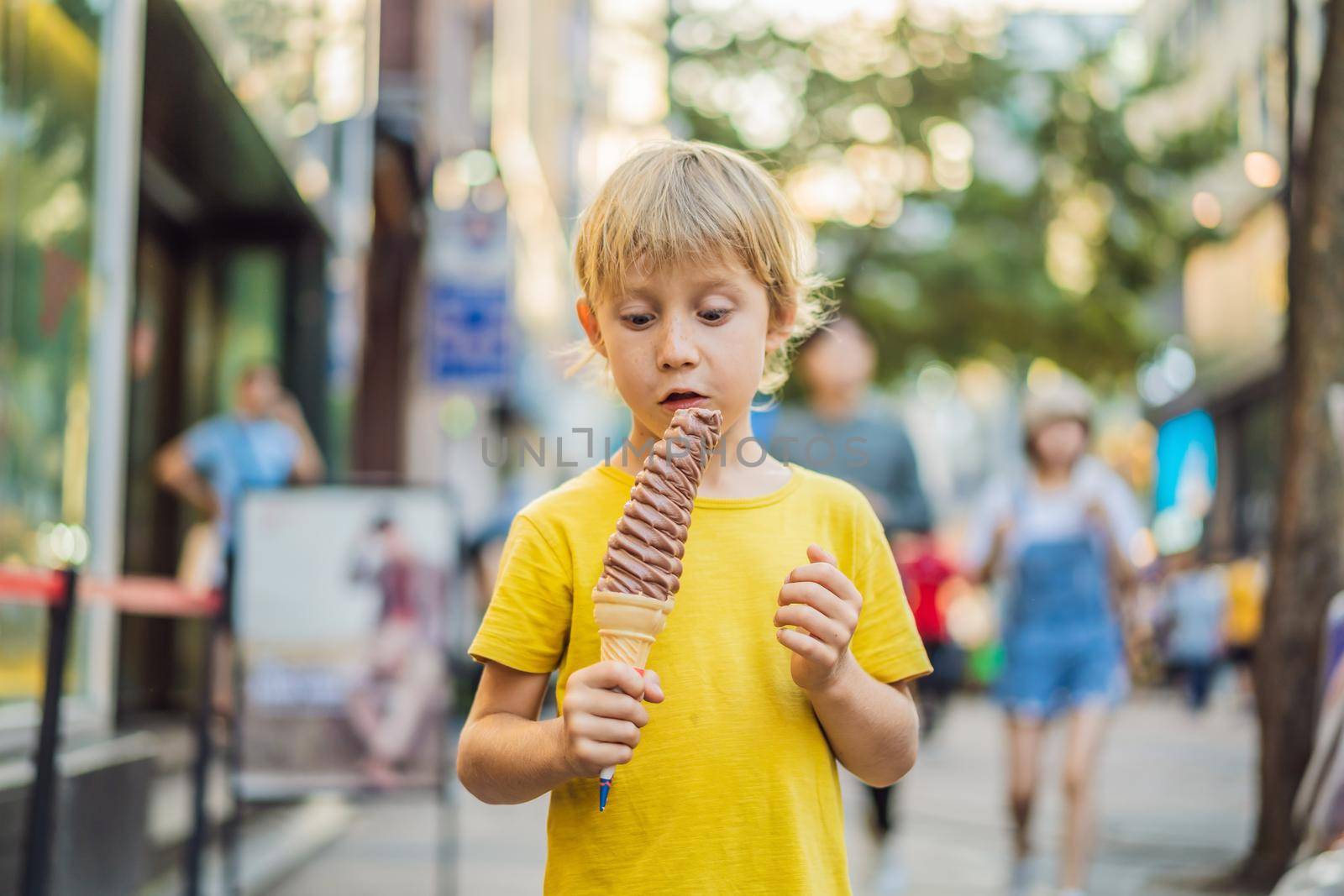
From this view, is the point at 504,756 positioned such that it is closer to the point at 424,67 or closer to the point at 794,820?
the point at 794,820

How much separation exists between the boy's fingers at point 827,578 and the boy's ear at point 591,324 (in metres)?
0.50

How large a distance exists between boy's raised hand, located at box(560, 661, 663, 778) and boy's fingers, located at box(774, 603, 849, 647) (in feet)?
0.69

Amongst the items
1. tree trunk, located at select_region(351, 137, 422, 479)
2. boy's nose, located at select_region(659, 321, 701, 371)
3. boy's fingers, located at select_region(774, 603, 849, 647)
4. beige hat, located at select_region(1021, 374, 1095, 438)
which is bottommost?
boy's fingers, located at select_region(774, 603, 849, 647)

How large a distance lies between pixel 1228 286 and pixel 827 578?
37386 mm

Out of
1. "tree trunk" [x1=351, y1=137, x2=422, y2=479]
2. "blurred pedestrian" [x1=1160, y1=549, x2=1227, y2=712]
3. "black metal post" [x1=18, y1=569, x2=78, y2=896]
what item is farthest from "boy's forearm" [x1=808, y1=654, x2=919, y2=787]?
"blurred pedestrian" [x1=1160, y1=549, x2=1227, y2=712]

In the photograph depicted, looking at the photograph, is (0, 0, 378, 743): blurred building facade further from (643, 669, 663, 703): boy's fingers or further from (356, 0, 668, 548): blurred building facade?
(643, 669, 663, 703): boy's fingers

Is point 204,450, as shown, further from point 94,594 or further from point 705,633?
point 705,633

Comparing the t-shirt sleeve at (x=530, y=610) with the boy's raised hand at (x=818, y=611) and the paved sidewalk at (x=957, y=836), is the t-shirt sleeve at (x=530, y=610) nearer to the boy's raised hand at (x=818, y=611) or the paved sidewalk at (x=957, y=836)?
the boy's raised hand at (x=818, y=611)

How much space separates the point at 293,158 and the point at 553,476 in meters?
8.80

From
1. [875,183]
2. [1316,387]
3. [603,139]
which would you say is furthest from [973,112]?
[603,139]

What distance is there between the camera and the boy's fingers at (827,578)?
1.94 meters

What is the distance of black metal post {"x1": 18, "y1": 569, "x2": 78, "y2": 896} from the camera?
12.1 ft

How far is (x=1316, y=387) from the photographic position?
6.68m

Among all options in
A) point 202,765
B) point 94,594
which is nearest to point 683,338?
point 94,594
